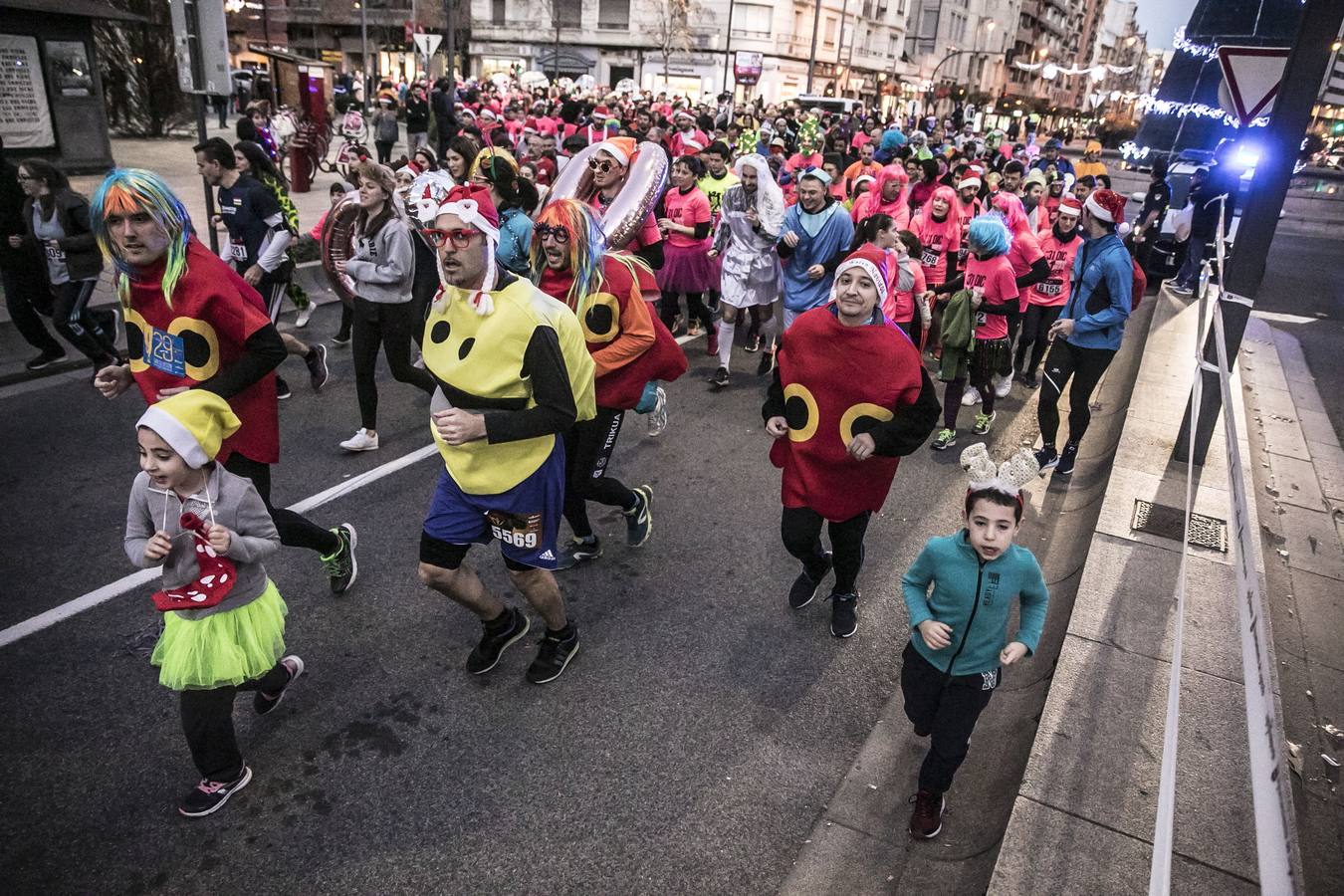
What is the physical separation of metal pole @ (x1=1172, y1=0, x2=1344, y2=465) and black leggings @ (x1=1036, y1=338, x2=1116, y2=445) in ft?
2.16

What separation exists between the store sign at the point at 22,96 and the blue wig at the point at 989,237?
14.8 m

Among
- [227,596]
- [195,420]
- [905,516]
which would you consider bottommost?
[905,516]

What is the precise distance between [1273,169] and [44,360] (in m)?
9.14

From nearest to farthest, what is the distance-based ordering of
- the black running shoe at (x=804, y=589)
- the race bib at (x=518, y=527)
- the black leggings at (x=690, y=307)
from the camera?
1. the race bib at (x=518, y=527)
2. the black running shoe at (x=804, y=589)
3. the black leggings at (x=690, y=307)

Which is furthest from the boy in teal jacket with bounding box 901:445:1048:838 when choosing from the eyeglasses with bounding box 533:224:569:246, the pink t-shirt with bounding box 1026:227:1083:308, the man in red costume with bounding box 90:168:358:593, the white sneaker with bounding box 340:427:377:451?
the pink t-shirt with bounding box 1026:227:1083:308

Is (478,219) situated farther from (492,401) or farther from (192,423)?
(192,423)

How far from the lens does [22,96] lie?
13.9 metres

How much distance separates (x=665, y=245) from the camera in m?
8.45

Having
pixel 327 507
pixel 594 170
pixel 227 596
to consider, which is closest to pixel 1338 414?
pixel 594 170

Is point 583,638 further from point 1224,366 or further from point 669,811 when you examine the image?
point 1224,366

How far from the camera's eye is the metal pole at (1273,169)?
5090 mm

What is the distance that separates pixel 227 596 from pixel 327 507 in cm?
244

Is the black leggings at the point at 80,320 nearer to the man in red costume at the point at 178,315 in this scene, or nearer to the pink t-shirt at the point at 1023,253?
the man in red costume at the point at 178,315

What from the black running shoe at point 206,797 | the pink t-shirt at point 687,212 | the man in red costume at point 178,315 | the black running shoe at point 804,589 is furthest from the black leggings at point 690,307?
the black running shoe at point 206,797
